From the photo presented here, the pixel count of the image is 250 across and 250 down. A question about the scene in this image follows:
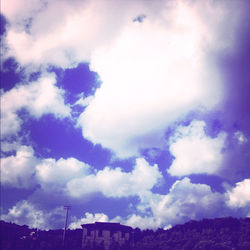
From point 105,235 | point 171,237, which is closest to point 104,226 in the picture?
point 105,235

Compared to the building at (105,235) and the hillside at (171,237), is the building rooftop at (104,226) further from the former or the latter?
the hillside at (171,237)

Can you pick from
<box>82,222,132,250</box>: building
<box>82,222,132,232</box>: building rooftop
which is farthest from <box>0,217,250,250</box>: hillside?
<box>82,222,132,232</box>: building rooftop

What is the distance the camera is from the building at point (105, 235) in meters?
45.9

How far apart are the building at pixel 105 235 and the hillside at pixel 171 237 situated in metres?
1.67

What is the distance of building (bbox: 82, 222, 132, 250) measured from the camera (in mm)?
45906

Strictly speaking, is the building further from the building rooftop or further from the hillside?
the hillside

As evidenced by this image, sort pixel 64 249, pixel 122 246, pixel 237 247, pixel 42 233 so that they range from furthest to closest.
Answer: pixel 42 233 → pixel 122 246 → pixel 64 249 → pixel 237 247

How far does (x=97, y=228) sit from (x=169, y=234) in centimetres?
1489

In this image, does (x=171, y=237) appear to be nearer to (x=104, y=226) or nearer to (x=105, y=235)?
(x=105, y=235)

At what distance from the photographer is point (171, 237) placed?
46.5 meters

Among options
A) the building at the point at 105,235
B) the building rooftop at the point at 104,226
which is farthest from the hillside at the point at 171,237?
the building rooftop at the point at 104,226

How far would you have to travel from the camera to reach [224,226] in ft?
151

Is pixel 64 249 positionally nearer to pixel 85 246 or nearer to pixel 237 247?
pixel 85 246

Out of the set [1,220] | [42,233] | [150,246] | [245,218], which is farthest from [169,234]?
[1,220]
